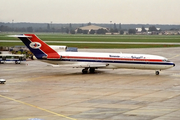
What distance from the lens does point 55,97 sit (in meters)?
39.3

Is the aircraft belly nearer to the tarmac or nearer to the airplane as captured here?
the airplane

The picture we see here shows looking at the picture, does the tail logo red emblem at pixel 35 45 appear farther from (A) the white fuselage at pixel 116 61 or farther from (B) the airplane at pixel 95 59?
(A) the white fuselage at pixel 116 61

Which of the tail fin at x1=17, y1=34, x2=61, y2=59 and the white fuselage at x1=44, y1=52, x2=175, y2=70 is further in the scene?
the tail fin at x1=17, y1=34, x2=61, y2=59

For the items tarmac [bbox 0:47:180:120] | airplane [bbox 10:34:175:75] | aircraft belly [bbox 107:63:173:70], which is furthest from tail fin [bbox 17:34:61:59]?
aircraft belly [bbox 107:63:173:70]

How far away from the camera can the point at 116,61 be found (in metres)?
58.6

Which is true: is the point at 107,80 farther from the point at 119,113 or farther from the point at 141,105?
the point at 119,113

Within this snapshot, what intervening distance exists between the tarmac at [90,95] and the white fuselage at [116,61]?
148cm

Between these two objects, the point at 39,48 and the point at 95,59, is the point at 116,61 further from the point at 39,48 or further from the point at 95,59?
the point at 39,48

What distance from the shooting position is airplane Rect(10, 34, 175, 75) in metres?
58.0

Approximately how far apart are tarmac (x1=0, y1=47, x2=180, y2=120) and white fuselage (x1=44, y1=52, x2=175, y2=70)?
148 cm

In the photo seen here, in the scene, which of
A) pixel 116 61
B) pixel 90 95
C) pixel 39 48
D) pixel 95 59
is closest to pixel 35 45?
pixel 39 48

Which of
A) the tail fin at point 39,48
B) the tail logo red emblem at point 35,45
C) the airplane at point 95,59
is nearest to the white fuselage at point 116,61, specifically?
the airplane at point 95,59

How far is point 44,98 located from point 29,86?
859cm

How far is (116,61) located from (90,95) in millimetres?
18674
